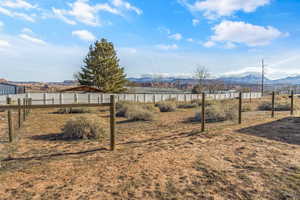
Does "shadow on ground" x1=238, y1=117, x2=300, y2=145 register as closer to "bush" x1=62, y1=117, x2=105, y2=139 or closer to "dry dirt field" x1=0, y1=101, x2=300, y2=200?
"dry dirt field" x1=0, y1=101, x2=300, y2=200

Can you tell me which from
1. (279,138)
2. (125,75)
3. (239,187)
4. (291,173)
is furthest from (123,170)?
(125,75)

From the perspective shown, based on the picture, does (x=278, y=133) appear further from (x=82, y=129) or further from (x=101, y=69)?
(x=101, y=69)

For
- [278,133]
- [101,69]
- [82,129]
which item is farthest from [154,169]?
[101,69]

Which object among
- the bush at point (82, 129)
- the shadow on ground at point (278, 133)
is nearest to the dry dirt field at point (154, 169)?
the shadow on ground at point (278, 133)

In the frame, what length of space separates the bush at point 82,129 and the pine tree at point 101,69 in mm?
23853

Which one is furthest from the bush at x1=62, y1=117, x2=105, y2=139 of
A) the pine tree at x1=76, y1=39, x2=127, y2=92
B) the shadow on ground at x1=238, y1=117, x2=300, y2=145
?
the pine tree at x1=76, y1=39, x2=127, y2=92

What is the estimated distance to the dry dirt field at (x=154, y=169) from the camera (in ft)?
8.80

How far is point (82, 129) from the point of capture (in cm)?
593

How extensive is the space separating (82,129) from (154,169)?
3.34 meters

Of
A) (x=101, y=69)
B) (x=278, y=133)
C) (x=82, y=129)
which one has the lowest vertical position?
(x=278, y=133)

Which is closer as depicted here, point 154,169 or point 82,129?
point 154,169

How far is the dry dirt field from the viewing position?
2684 mm

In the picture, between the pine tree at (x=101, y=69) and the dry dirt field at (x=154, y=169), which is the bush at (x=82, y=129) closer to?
the dry dirt field at (x=154, y=169)

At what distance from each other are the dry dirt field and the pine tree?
24.6m
